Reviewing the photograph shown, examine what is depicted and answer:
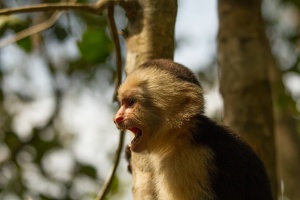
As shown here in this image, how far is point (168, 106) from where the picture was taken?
3.51 metres

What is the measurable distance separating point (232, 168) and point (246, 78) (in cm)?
114

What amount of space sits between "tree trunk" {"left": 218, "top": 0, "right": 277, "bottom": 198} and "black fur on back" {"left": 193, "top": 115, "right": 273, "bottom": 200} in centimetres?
61

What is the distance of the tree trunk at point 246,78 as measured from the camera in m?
3.96

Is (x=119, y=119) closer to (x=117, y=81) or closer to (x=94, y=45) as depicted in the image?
(x=117, y=81)

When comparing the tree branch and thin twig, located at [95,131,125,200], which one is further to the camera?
thin twig, located at [95,131,125,200]

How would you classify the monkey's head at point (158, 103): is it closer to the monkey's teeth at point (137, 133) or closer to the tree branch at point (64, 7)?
the monkey's teeth at point (137, 133)

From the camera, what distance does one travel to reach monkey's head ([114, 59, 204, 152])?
3.36 m

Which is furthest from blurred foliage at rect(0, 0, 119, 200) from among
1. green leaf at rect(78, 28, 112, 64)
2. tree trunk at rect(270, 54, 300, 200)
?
tree trunk at rect(270, 54, 300, 200)

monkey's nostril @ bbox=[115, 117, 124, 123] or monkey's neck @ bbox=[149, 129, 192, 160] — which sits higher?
monkey's nostril @ bbox=[115, 117, 124, 123]

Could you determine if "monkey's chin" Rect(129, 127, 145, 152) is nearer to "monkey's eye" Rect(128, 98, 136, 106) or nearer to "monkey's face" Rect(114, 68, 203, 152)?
"monkey's face" Rect(114, 68, 203, 152)

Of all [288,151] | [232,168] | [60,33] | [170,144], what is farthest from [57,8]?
[288,151]

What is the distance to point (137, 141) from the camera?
336 cm

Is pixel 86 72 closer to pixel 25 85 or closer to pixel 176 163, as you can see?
pixel 25 85

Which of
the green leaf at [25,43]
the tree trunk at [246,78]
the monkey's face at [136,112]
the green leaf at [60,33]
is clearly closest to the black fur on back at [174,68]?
the monkey's face at [136,112]
